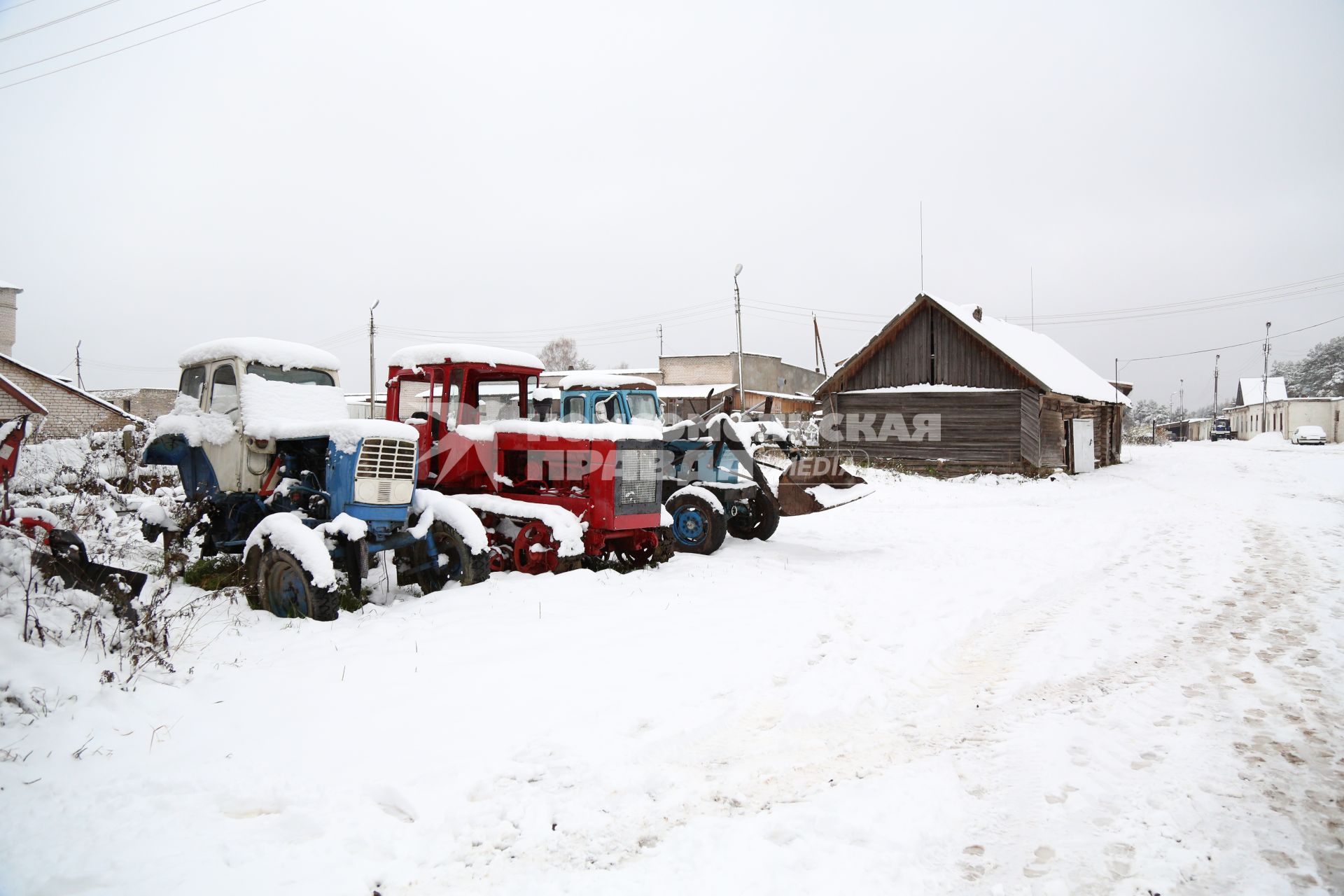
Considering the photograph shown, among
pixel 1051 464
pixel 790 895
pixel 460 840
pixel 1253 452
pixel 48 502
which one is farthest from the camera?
pixel 1253 452

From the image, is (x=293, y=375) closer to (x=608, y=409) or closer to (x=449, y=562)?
(x=449, y=562)

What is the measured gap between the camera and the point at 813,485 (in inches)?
411

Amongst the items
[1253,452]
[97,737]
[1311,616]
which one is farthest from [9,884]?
[1253,452]

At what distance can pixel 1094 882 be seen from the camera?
2816mm

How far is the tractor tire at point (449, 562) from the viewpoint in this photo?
7.05 meters

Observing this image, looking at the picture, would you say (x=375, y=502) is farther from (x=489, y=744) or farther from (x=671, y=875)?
(x=671, y=875)

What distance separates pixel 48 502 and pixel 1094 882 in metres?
11.4

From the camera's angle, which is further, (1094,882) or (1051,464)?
(1051,464)

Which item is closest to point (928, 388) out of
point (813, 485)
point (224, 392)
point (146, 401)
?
point (813, 485)

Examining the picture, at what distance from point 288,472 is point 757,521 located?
6874 millimetres

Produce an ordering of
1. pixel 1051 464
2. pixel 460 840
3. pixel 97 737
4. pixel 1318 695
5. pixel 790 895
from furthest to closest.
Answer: pixel 1051 464
pixel 1318 695
pixel 97 737
pixel 460 840
pixel 790 895

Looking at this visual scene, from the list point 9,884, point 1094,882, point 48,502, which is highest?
point 48,502

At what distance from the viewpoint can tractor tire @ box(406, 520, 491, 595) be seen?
278 inches

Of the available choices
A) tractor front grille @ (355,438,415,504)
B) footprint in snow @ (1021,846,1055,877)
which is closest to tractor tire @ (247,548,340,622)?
tractor front grille @ (355,438,415,504)
